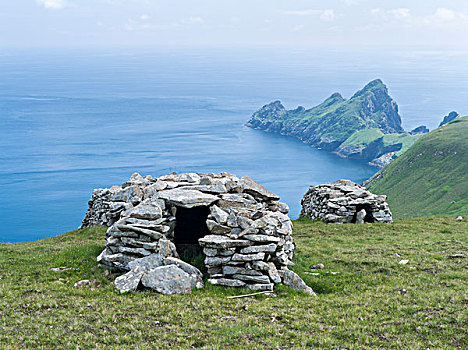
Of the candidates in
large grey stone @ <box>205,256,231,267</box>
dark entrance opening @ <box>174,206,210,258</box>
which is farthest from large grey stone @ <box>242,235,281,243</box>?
dark entrance opening @ <box>174,206,210,258</box>

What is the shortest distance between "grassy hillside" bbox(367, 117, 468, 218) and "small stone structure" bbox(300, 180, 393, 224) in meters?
72.2

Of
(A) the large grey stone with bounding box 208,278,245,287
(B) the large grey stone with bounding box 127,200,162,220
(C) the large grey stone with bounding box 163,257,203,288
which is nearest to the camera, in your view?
(A) the large grey stone with bounding box 208,278,245,287

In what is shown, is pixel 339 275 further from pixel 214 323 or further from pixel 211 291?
pixel 214 323

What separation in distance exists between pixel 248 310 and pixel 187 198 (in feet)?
31.8

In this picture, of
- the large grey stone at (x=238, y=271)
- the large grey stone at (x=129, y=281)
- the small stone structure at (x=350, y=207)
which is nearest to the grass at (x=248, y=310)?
the large grey stone at (x=129, y=281)

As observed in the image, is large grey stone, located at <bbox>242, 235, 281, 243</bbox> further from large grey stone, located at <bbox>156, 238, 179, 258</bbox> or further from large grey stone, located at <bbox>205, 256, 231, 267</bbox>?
large grey stone, located at <bbox>156, 238, 179, 258</bbox>

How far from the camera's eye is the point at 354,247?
110 ft

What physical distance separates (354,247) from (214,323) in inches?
798

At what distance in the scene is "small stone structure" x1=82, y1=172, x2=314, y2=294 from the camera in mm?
21938

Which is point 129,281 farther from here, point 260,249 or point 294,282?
point 294,282

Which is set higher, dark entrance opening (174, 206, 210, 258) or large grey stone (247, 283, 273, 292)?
dark entrance opening (174, 206, 210, 258)

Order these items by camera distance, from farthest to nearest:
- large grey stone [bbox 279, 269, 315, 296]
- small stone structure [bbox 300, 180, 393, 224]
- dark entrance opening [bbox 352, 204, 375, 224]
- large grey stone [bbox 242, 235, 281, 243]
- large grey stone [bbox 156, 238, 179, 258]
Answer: dark entrance opening [bbox 352, 204, 375, 224] → small stone structure [bbox 300, 180, 393, 224] → large grey stone [bbox 156, 238, 179, 258] → large grey stone [bbox 242, 235, 281, 243] → large grey stone [bbox 279, 269, 315, 296]

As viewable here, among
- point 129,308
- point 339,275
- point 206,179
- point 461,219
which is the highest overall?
point 206,179

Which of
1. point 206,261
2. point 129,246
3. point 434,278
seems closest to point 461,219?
point 434,278
